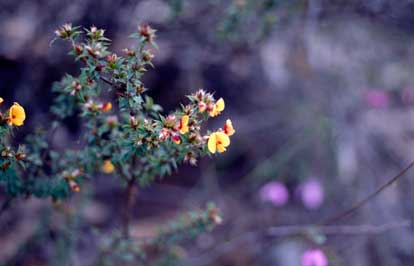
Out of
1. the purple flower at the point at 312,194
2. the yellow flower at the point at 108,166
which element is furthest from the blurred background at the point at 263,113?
the yellow flower at the point at 108,166

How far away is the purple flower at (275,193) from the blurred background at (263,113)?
14 millimetres

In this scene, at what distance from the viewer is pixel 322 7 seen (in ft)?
10.8

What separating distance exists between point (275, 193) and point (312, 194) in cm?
35

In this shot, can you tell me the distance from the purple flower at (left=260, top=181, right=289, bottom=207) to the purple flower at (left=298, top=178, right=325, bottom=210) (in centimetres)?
17

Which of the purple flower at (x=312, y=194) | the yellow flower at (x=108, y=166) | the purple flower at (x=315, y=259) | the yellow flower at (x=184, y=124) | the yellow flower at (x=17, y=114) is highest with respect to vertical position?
the purple flower at (x=312, y=194)

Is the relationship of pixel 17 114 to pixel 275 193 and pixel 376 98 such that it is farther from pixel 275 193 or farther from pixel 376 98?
pixel 376 98

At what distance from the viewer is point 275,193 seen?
3.79m

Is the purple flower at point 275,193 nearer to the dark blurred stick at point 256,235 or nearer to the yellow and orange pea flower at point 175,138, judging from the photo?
the dark blurred stick at point 256,235

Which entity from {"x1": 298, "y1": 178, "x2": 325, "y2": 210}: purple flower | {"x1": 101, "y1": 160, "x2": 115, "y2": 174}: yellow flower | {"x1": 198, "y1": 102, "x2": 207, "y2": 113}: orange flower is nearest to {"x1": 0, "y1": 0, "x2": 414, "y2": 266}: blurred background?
{"x1": 298, "y1": 178, "x2": 325, "y2": 210}: purple flower

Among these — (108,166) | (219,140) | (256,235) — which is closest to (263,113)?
(256,235)

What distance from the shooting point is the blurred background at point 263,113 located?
Answer: 3.18 m

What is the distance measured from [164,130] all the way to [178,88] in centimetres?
251

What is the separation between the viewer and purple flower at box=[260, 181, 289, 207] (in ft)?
12.5

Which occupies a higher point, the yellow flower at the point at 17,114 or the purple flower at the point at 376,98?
the purple flower at the point at 376,98
